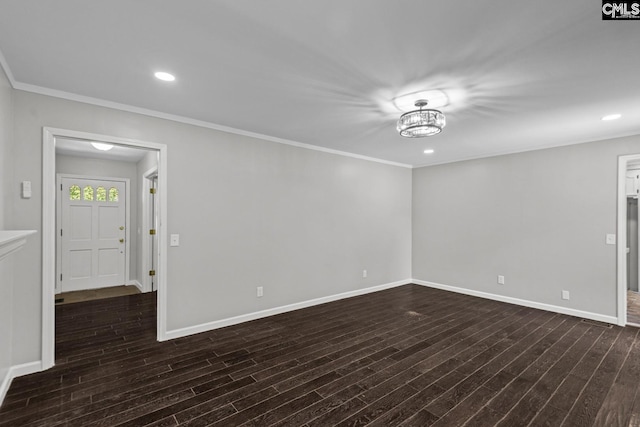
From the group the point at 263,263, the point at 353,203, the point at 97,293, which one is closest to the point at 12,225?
the point at 263,263

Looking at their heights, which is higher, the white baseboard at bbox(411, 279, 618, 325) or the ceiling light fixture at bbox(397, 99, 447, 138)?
the ceiling light fixture at bbox(397, 99, 447, 138)

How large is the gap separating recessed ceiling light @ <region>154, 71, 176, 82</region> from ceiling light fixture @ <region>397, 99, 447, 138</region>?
2122mm

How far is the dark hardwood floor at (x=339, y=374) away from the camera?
2084 mm

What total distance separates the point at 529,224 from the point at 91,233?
7.63 m

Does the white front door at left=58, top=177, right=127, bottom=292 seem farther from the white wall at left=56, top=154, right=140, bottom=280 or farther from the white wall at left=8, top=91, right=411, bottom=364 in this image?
the white wall at left=8, top=91, right=411, bottom=364

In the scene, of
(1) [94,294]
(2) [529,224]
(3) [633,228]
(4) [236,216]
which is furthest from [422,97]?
(1) [94,294]

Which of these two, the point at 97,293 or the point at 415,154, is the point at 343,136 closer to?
the point at 415,154

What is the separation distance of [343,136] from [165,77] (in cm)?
237

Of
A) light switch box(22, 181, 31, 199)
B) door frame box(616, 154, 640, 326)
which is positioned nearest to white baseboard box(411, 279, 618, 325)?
door frame box(616, 154, 640, 326)

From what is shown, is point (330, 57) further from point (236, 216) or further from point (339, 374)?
point (339, 374)

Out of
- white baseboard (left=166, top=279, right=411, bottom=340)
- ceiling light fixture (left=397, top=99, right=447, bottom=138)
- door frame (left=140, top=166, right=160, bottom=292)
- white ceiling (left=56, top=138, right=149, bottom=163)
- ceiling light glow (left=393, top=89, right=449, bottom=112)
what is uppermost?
ceiling light glow (left=393, top=89, right=449, bottom=112)

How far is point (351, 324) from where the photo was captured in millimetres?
3869

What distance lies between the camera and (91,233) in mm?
5547

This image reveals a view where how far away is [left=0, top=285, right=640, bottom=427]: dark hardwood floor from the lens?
2084mm
